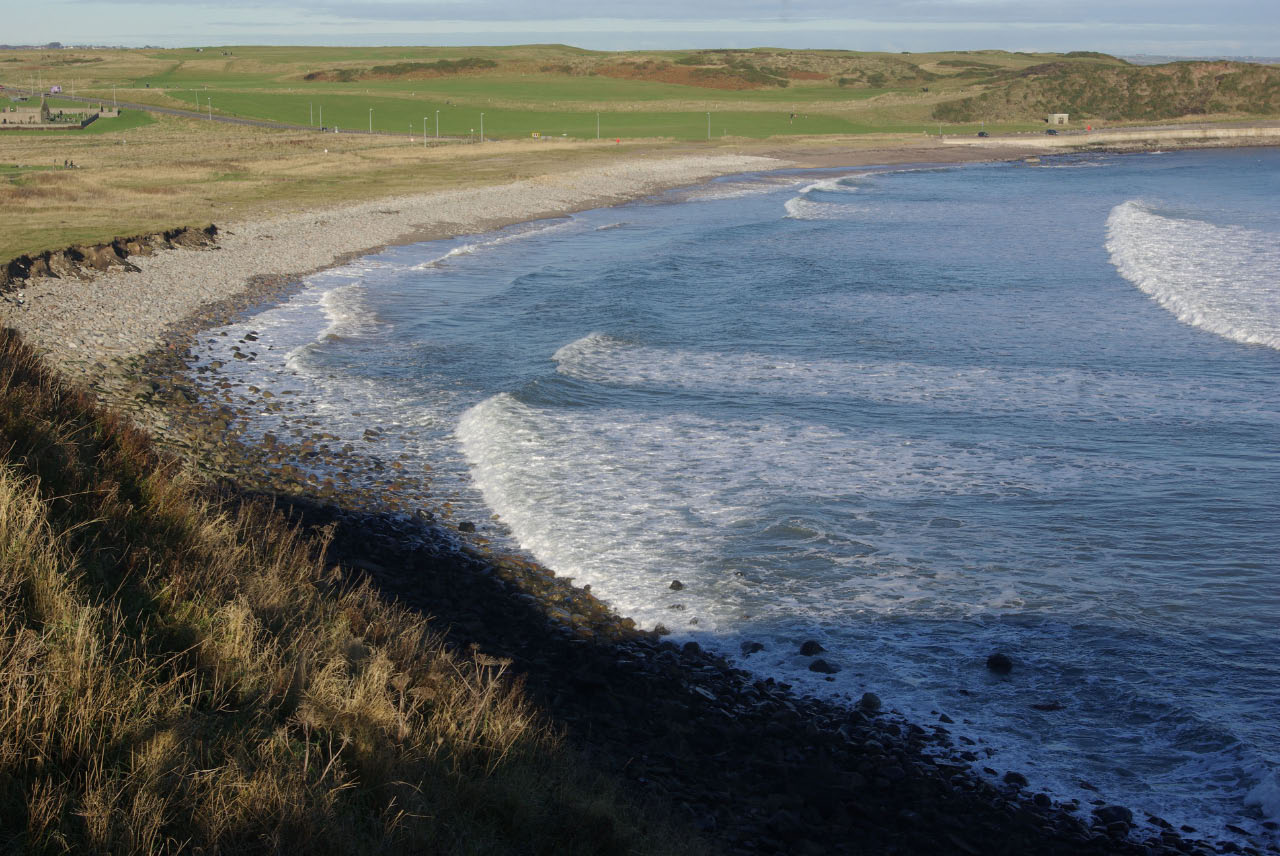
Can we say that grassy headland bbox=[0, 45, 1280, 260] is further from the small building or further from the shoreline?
the shoreline

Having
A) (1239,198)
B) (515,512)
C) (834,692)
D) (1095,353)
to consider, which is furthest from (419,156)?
(834,692)

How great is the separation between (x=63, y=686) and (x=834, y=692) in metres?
5.58

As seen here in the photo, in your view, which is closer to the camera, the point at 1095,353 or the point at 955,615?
the point at 955,615

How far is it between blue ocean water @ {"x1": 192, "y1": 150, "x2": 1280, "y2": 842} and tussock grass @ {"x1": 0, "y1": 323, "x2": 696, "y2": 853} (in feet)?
11.0

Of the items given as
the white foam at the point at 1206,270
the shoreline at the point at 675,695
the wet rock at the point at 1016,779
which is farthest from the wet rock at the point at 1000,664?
the white foam at the point at 1206,270

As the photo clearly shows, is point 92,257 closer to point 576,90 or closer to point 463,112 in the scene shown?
point 463,112

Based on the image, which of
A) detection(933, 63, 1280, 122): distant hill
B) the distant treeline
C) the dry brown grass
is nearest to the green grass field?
the distant treeline

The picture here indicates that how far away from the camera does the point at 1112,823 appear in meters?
6.61

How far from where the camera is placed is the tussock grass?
4445mm

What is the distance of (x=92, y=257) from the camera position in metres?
23.7

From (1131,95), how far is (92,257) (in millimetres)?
132933

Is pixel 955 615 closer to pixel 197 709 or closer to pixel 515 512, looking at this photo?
pixel 515 512

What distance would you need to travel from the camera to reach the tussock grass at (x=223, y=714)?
4.45 meters

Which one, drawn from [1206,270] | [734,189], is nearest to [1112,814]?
[1206,270]
